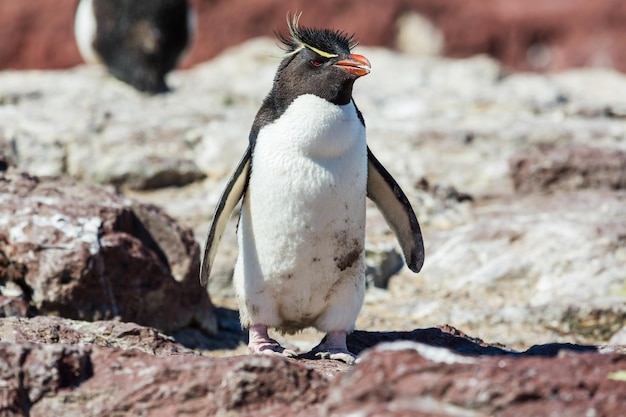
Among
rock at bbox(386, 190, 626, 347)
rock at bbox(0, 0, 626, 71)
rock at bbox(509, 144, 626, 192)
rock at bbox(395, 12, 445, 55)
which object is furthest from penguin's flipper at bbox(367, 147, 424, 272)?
rock at bbox(395, 12, 445, 55)

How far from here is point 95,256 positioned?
5184 millimetres

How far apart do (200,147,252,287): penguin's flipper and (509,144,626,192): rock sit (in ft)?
12.0

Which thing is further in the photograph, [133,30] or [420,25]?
[420,25]

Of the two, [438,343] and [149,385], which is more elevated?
[149,385]

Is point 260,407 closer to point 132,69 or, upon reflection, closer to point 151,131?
point 151,131

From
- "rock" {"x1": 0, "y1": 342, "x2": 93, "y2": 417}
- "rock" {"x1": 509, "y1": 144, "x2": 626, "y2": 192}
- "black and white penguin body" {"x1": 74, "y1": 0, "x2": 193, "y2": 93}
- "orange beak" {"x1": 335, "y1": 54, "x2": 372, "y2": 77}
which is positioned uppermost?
"orange beak" {"x1": 335, "y1": 54, "x2": 372, "y2": 77}

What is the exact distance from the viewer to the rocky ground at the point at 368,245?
Result: 3.01m

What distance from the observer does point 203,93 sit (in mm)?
10367

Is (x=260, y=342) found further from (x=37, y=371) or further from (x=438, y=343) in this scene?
(x=37, y=371)

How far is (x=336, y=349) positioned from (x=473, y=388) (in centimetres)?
178

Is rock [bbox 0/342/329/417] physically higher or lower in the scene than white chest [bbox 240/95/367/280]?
lower

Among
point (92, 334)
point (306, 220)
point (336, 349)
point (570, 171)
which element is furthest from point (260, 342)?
point (570, 171)

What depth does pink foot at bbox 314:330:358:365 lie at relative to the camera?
4.29m

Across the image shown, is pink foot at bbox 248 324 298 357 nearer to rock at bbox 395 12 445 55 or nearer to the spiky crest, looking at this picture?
the spiky crest
